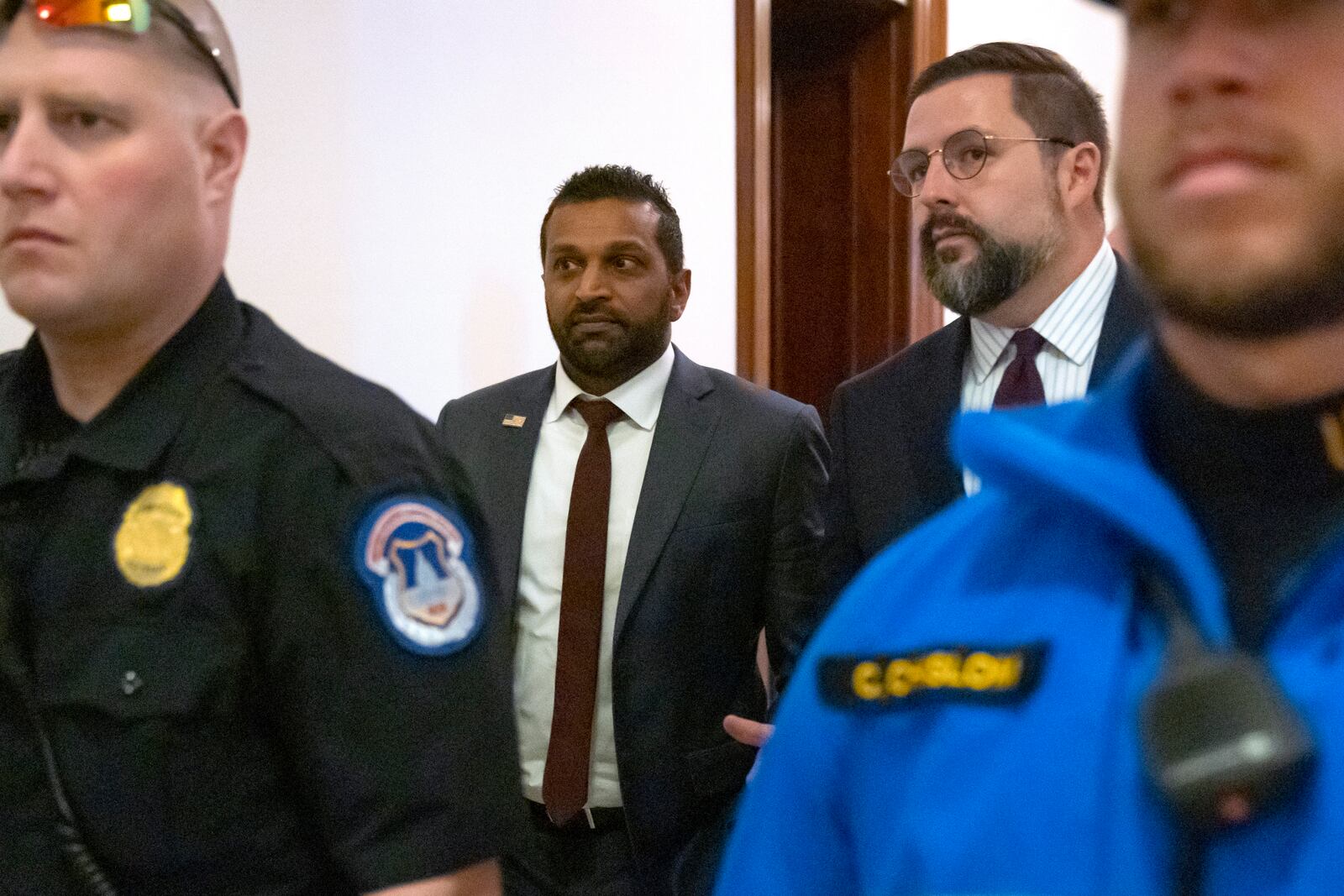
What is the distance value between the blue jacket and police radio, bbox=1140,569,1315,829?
2 cm

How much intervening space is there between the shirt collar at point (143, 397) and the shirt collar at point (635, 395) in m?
0.97

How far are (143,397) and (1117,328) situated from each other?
4.39 ft

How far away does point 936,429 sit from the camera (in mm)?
1798

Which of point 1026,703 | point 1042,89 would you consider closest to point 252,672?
point 1026,703

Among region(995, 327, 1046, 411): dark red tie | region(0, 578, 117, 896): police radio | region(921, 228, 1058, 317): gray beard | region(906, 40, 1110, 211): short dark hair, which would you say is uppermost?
region(906, 40, 1110, 211): short dark hair

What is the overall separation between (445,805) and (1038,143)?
1527 mm

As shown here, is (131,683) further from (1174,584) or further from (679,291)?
(679,291)

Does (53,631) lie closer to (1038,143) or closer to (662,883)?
(662,883)

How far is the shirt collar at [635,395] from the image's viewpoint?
2.05 meters

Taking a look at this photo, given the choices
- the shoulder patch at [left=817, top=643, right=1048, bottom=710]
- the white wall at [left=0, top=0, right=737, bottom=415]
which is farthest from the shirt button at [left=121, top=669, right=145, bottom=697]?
the white wall at [left=0, top=0, right=737, bottom=415]

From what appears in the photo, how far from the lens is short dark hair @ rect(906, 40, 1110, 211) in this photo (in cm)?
201

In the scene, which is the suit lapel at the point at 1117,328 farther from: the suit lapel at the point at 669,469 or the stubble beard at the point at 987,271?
the suit lapel at the point at 669,469

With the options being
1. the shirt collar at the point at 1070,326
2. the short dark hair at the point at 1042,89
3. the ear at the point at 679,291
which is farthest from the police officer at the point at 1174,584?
the ear at the point at 679,291

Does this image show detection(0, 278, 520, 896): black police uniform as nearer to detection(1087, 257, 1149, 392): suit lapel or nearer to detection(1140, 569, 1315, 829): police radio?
detection(1140, 569, 1315, 829): police radio
